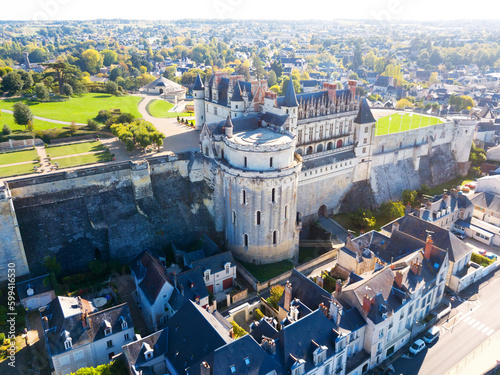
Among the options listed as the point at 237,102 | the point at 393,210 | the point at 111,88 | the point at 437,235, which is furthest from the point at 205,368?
the point at 111,88

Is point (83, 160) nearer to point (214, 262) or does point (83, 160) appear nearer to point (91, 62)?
point (214, 262)

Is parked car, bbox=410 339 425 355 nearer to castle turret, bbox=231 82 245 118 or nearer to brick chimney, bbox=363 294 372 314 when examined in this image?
brick chimney, bbox=363 294 372 314

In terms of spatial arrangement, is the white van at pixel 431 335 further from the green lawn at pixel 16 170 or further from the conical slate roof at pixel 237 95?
the green lawn at pixel 16 170

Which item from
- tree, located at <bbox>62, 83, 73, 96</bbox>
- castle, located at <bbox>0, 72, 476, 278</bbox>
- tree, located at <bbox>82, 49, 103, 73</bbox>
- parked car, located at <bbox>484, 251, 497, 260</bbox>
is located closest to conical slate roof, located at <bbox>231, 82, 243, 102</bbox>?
castle, located at <bbox>0, 72, 476, 278</bbox>

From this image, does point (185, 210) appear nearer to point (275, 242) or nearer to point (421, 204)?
point (275, 242)

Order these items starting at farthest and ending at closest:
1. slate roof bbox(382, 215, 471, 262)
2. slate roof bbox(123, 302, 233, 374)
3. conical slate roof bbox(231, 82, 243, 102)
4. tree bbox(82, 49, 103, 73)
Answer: tree bbox(82, 49, 103, 73)
conical slate roof bbox(231, 82, 243, 102)
slate roof bbox(382, 215, 471, 262)
slate roof bbox(123, 302, 233, 374)

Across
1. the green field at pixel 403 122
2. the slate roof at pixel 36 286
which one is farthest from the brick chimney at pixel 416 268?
the green field at pixel 403 122
